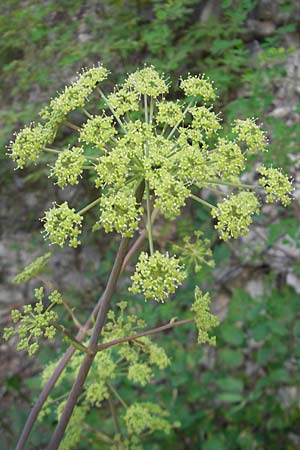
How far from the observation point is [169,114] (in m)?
1.62

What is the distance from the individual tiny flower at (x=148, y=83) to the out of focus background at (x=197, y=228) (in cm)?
120

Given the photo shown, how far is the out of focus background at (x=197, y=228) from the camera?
307 cm

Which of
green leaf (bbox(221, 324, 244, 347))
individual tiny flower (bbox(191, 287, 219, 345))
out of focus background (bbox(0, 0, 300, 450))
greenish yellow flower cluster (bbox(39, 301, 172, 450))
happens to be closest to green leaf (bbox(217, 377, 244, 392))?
out of focus background (bbox(0, 0, 300, 450))

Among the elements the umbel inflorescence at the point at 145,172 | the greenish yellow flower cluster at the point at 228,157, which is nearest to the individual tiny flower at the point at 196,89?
the umbel inflorescence at the point at 145,172

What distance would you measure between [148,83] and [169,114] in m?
0.11

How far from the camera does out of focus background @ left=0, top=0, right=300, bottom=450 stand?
3.07m

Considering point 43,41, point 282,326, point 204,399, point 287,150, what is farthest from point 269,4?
point 204,399

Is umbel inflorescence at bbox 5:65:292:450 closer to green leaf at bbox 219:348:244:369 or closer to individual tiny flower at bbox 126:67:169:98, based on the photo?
individual tiny flower at bbox 126:67:169:98

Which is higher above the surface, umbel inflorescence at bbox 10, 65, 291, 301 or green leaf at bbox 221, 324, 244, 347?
umbel inflorescence at bbox 10, 65, 291, 301

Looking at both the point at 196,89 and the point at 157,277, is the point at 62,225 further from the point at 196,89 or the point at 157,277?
the point at 196,89

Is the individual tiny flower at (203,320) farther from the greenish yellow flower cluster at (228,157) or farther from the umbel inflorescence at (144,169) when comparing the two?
the greenish yellow flower cluster at (228,157)

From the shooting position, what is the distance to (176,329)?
3.18 metres

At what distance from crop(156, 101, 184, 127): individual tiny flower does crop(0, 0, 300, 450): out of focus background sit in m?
1.26

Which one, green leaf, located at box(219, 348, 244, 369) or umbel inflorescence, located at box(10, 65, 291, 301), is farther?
green leaf, located at box(219, 348, 244, 369)
